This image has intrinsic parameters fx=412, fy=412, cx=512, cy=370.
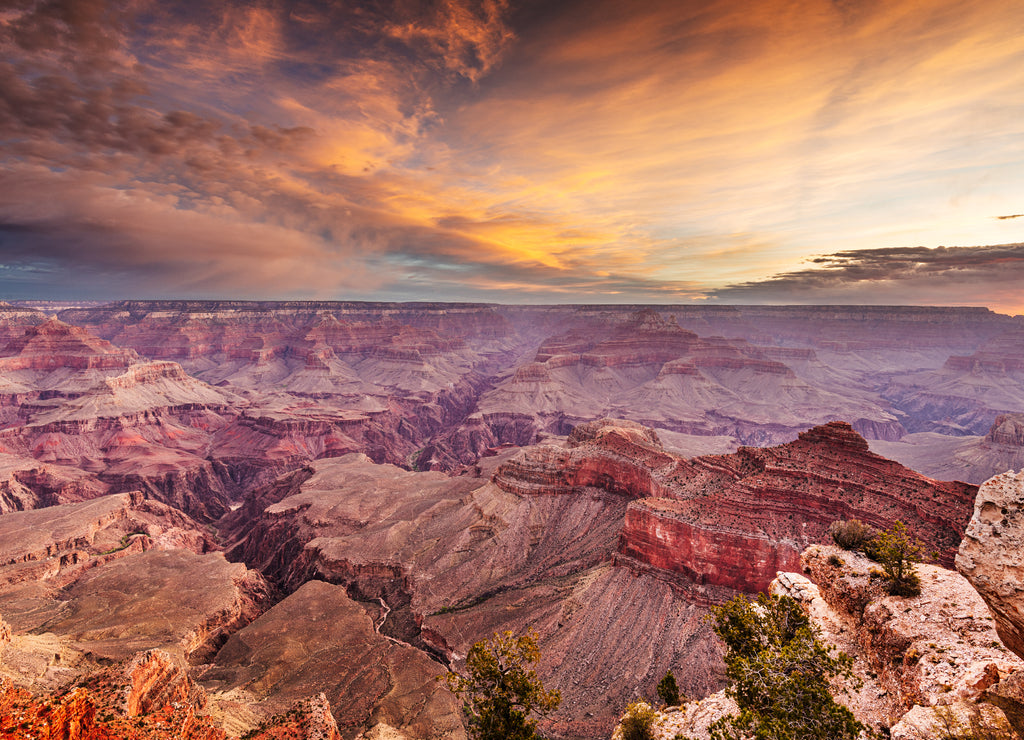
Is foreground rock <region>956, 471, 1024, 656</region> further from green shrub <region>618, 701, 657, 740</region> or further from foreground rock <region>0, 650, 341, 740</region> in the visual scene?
foreground rock <region>0, 650, 341, 740</region>

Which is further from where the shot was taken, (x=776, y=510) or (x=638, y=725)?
(x=776, y=510)

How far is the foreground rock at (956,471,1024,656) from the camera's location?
13.3 metres

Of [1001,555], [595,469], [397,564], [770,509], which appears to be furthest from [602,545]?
[1001,555]

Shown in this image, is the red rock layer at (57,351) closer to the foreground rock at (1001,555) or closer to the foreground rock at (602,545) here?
the foreground rock at (602,545)

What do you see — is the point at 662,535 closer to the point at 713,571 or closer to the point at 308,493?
the point at 713,571

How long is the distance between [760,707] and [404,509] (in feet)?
219

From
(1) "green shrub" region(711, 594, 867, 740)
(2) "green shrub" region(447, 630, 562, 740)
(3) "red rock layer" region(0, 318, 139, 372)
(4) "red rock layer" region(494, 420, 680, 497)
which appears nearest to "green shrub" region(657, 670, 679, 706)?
(1) "green shrub" region(711, 594, 867, 740)

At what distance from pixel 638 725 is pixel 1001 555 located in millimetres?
17175

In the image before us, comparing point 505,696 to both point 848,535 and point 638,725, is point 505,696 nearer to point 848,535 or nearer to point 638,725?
point 638,725

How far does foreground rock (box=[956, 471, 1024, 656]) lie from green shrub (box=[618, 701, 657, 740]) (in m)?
14.6

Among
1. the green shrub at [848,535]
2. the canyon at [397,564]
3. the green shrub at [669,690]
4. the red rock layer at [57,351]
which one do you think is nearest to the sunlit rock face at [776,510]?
the canyon at [397,564]

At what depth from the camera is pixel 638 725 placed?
2108cm

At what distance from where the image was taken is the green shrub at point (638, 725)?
20438mm

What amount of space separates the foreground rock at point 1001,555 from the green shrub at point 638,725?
1457 centimetres
